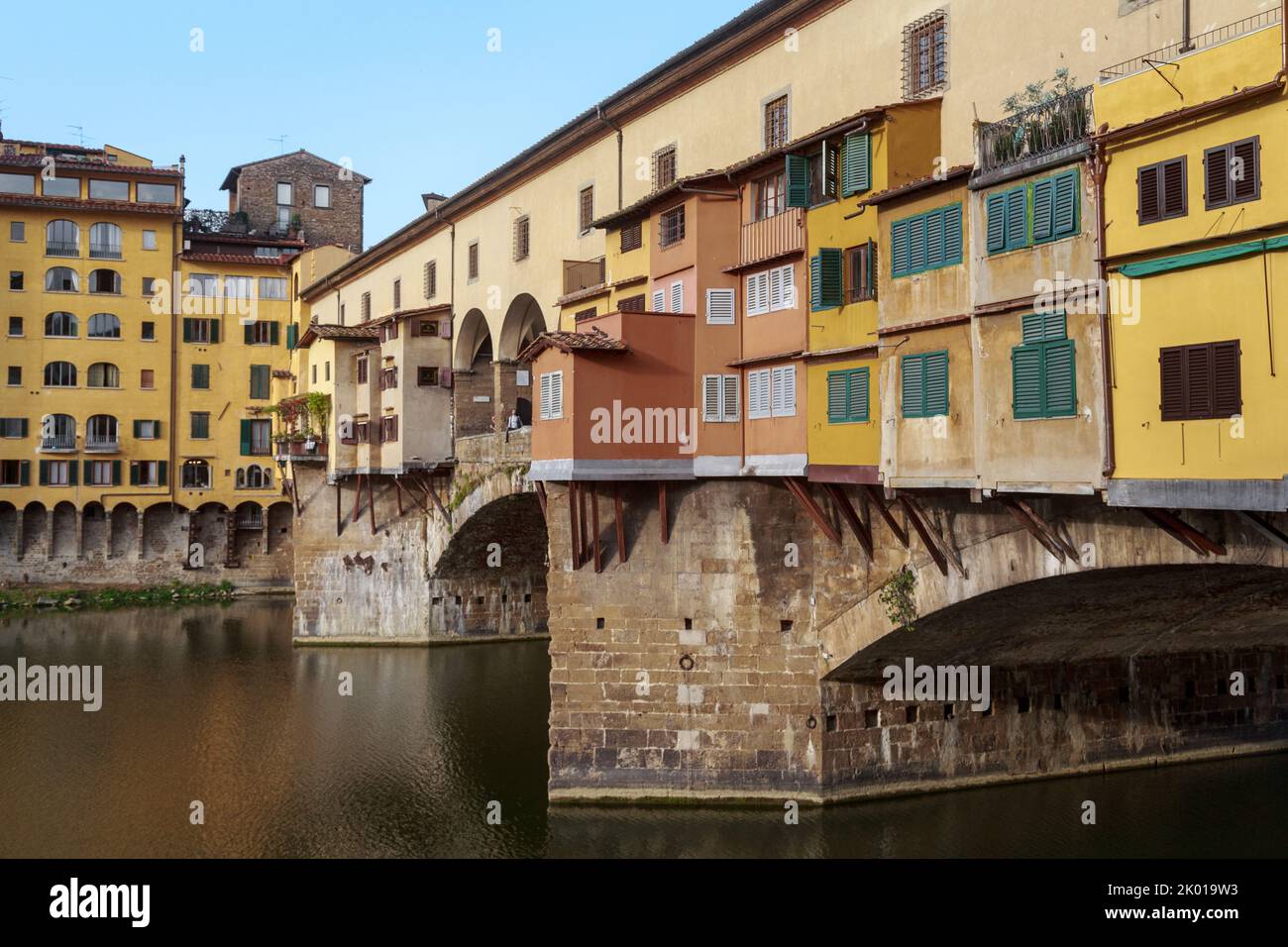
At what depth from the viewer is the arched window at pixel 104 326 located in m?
56.8

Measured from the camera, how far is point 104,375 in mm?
57031

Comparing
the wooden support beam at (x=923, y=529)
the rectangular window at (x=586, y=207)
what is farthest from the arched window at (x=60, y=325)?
the wooden support beam at (x=923, y=529)

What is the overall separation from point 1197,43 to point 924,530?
25.4 ft

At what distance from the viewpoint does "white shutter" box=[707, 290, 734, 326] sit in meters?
22.3

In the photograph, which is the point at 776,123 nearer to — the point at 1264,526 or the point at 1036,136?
the point at 1036,136

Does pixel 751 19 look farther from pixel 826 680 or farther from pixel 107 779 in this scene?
pixel 107 779

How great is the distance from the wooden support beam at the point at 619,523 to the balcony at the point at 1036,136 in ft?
30.4

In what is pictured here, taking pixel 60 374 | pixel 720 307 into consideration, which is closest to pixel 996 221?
pixel 720 307

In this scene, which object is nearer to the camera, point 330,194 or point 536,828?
point 536,828

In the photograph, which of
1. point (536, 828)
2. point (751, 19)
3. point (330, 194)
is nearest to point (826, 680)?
point (536, 828)

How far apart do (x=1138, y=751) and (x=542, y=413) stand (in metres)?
14.3

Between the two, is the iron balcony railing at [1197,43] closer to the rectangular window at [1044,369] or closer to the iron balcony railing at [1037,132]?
the iron balcony railing at [1037,132]

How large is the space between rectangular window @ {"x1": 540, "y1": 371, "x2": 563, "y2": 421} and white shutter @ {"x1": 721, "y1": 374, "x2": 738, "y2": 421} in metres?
3.14

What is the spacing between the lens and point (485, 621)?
144 feet
